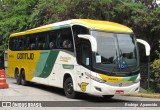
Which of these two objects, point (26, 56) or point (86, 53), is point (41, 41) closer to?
point (26, 56)

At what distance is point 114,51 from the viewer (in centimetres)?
1538

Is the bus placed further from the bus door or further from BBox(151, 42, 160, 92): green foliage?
BBox(151, 42, 160, 92): green foliage

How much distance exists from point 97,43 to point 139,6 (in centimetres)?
996

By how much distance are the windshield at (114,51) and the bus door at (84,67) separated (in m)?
0.42

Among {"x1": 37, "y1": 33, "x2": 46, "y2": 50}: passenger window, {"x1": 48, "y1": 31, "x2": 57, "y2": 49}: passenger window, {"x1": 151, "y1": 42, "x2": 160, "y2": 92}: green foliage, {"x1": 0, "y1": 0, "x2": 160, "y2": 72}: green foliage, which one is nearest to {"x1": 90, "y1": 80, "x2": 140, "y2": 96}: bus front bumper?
{"x1": 48, "y1": 31, "x2": 57, "y2": 49}: passenger window

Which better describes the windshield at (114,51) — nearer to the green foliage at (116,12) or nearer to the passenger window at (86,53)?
the passenger window at (86,53)

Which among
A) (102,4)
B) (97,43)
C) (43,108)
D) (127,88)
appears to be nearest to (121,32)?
(97,43)

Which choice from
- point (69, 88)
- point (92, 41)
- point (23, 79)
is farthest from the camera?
point (23, 79)

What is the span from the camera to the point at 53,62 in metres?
18.5

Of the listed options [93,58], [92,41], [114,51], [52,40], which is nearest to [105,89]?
[93,58]

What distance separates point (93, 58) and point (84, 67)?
0.75 metres

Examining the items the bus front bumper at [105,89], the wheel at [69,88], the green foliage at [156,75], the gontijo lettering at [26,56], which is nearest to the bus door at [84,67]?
the bus front bumper at [105,89]

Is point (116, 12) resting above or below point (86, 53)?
above

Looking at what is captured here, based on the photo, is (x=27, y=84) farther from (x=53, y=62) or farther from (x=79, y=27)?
(x=79, y=27)
